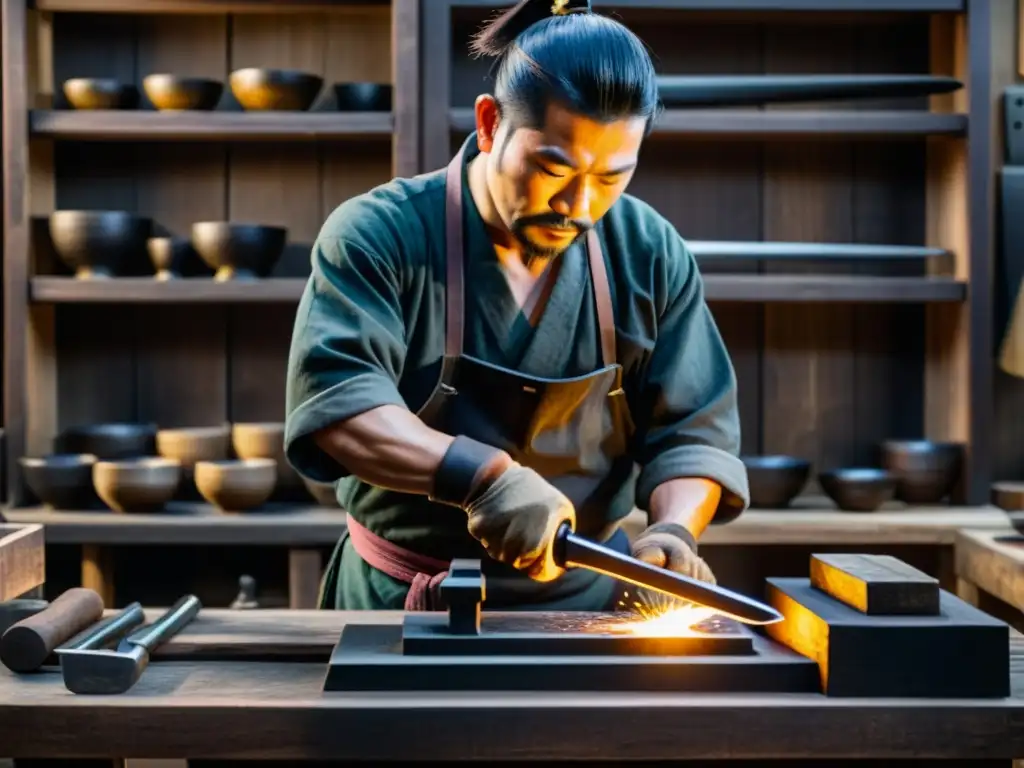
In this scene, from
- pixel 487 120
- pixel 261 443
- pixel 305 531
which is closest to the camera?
pixel 487 120

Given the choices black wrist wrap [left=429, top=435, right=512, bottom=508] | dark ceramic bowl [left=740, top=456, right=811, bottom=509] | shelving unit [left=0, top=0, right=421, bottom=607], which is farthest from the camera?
shelving unit [left=0, top=0, right=421, bottom=607]

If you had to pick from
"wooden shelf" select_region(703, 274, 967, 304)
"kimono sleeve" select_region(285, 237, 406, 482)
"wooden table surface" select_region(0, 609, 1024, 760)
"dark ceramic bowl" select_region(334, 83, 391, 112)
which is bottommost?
"wooden table surface" select_region(0, 609, 1024, 760)

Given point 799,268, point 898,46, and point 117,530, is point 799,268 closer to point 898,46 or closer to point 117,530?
point 898,46

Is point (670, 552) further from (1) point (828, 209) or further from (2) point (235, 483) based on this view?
(1) point (828, 209)

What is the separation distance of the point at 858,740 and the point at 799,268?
244cm

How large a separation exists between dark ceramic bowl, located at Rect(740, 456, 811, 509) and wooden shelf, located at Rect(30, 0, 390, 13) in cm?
162

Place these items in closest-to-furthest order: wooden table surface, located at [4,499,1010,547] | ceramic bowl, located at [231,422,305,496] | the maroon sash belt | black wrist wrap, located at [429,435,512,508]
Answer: black wrist wrap, located at [429,435,512,508] → the maroon sash belt → wooden table surface, located at [4,499,1010,547] → ceramic bowl, located at [231,422,305,496]

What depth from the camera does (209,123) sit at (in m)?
3.34

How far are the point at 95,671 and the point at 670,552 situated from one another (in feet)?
2.51

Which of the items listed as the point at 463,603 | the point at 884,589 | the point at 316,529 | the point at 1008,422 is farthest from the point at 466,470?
the point at 1008,422

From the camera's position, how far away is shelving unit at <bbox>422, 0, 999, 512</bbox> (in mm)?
3514

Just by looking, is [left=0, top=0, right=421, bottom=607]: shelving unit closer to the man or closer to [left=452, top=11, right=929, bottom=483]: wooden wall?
[left=452, top=11, right=929, bottom=483]: wooden wall

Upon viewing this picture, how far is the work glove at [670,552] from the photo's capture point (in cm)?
171

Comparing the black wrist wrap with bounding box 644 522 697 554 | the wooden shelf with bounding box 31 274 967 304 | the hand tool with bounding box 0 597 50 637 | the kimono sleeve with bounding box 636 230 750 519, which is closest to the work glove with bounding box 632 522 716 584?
the black wrist wrap with bounding box 644 522 697 554
